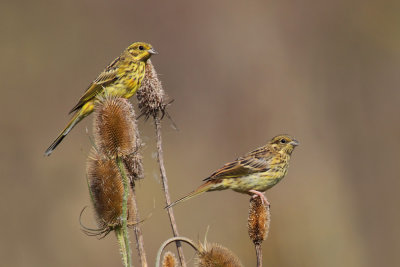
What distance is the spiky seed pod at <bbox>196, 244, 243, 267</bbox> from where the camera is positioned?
367 centimetres

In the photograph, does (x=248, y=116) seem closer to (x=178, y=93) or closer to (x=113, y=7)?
(x=178, y=93)

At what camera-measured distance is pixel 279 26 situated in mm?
15336

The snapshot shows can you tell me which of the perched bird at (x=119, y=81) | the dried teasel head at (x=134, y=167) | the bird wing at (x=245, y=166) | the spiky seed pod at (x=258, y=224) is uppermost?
the perched bird at (x=119, y=81)

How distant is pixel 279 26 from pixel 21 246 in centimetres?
820

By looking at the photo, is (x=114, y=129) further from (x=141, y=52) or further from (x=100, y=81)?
(x=141, y=52)

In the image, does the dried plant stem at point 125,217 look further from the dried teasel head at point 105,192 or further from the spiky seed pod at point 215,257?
the spiky seed pod at point 215,257

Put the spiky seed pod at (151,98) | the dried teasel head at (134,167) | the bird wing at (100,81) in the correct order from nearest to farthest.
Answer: the dried teasel head at (134,167)
the spiky seed pod at (151,98)
the bird wing at (100,81)

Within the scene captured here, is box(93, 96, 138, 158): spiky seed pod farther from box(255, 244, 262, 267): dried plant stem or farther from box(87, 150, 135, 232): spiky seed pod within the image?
box(255, 244, 262, 267): dried plant stem

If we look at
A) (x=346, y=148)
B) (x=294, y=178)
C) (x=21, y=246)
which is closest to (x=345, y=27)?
(x=346, y=148)

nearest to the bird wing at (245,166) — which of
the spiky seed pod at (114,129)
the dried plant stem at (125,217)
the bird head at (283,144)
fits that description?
the bird head at (283,144)

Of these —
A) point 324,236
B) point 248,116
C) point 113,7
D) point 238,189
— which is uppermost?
point 113,7

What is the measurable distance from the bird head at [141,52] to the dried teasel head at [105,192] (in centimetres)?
229

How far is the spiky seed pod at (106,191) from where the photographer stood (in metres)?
3.88

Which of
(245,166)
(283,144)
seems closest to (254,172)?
(245,166)
